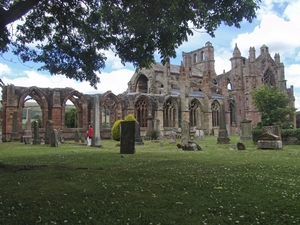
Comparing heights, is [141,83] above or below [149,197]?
above

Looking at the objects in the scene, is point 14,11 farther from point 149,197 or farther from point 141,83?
point 141,83

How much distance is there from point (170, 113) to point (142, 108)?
181 inches

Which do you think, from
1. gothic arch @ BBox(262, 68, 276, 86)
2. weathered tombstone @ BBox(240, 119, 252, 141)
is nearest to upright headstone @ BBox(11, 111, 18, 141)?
weathered tombstone @ BBox(240, 119, 252, 141)

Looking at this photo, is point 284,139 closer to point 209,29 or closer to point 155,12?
point 209,29

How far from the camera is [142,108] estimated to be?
37.0 meters

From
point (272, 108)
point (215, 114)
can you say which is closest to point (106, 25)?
point (272, 108)

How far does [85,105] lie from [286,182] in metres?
29.1

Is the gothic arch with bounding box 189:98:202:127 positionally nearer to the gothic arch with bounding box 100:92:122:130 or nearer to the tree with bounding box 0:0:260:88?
the gothic arch with bounding box 100:92:122:130

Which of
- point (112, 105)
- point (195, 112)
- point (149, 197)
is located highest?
point (112, 105)

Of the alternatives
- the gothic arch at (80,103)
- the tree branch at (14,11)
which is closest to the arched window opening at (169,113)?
the gothic arch at (80,103)

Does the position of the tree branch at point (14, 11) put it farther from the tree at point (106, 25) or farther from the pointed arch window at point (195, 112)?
the pointed arch window at point (195, 112)

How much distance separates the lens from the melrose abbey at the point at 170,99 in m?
30.4

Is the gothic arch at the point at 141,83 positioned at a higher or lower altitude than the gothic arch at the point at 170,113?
higher

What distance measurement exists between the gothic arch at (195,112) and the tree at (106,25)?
32907 millimetres
